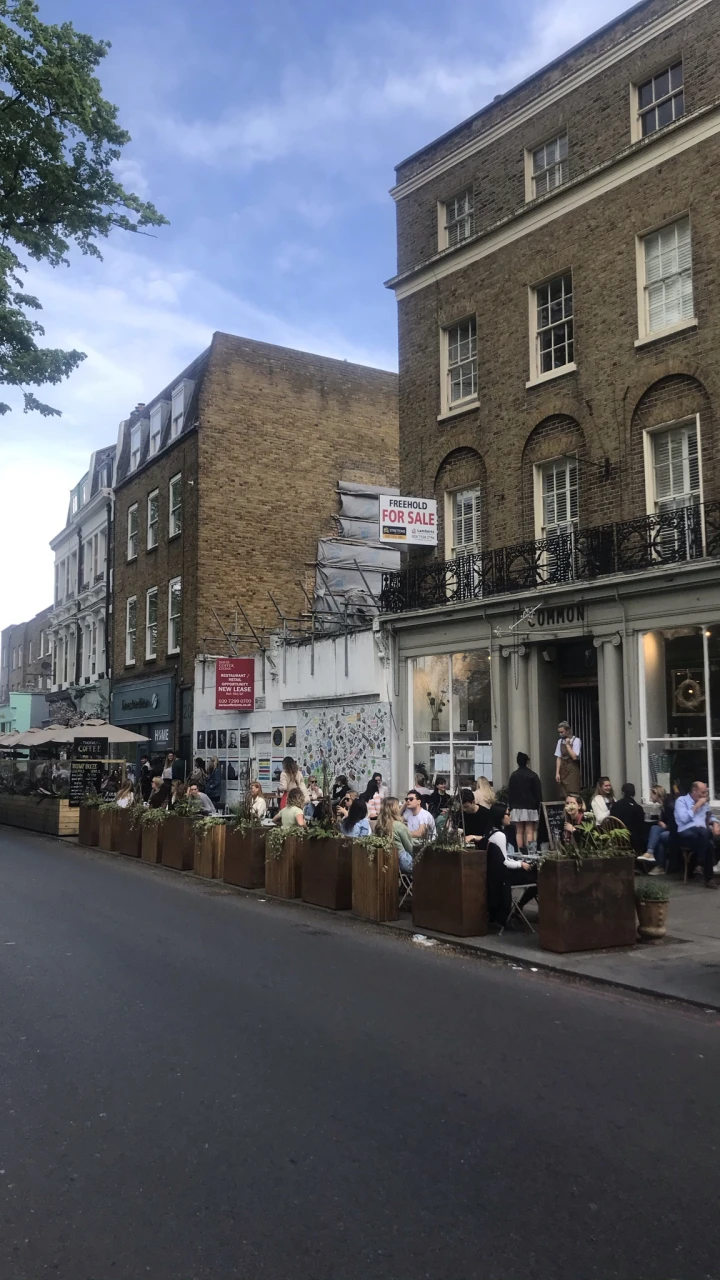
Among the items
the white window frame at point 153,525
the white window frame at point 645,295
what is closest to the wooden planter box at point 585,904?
the white window frame at point 645,295

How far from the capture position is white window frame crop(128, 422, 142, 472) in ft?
119

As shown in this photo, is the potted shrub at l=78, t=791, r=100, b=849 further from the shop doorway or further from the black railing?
the shop doorway

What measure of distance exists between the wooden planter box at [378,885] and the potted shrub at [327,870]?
0.46 metres

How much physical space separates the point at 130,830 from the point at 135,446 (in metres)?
21.2

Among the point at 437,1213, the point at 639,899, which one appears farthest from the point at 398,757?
the point at 437,1213

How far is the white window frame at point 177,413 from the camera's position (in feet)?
106

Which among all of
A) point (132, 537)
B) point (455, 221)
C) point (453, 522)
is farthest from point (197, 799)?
point (132, 537)

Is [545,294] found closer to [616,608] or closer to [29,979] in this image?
[616,608]

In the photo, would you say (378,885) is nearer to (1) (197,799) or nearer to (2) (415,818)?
(2) (415,818)

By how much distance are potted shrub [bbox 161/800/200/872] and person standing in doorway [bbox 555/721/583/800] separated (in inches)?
237

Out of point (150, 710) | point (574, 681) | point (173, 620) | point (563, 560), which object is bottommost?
point (574, 681)

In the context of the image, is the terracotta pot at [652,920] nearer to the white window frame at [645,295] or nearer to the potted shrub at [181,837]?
the potted shrub at [181,837]

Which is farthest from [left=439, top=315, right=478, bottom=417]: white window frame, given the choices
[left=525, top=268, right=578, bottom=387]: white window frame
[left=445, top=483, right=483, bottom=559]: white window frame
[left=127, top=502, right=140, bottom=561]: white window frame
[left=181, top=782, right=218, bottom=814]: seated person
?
[left=127, top=502, right=140, bottom=561]: white window frame

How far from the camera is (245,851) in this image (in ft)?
46.6
